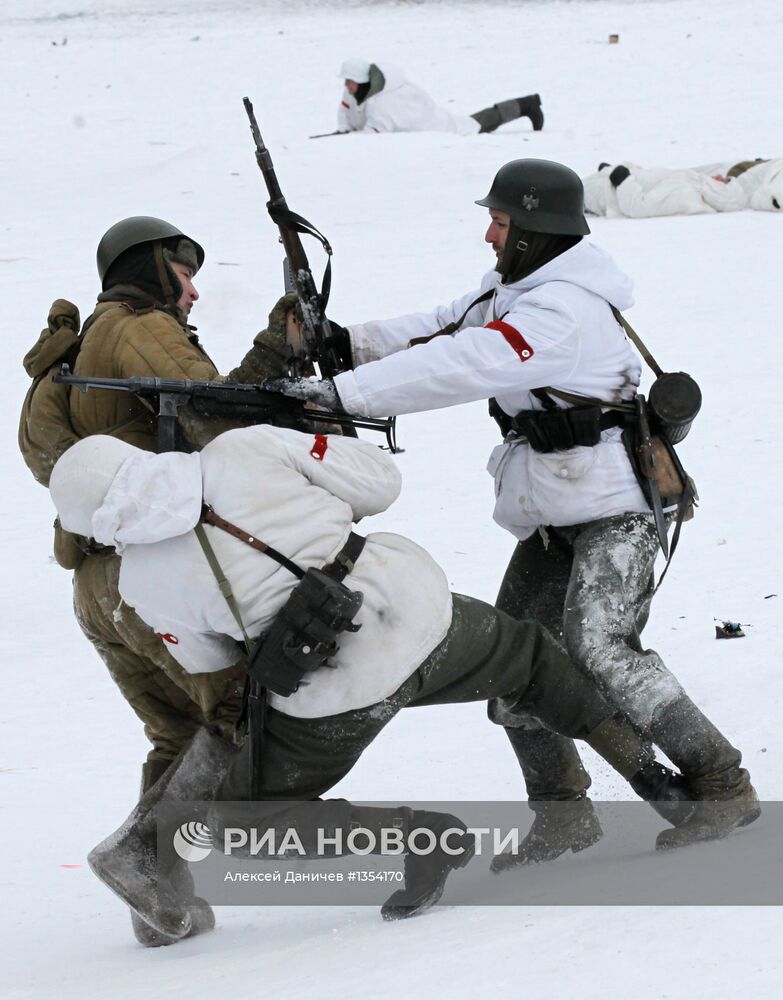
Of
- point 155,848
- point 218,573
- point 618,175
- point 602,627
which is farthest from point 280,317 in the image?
point 618,175

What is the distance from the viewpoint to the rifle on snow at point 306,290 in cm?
379

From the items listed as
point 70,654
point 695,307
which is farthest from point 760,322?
point 70,654

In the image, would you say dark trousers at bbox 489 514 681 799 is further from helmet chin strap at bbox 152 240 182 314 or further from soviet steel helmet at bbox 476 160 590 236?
helmet chin strap at bbox 152 240 182 314

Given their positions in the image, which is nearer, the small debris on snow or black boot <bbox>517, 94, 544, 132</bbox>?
the small debris on snow

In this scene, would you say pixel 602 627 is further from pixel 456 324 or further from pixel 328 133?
pixel 328 133

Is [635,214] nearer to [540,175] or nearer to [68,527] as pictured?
[540,175]

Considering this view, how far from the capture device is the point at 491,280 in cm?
389

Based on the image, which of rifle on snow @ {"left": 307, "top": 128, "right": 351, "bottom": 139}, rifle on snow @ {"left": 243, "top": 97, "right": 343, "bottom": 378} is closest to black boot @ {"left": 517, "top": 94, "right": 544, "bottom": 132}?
rifle on snow @ {"left": 307, "top": 128, "right": 351, "bottom": 139}

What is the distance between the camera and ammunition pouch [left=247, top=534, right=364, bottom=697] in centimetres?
301

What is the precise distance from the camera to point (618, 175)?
11062 mm

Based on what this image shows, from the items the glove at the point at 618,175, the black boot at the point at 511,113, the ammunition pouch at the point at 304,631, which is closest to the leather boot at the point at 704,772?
the ammunition pouch at the point at 304,631

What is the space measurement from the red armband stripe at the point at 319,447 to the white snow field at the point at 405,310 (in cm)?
99

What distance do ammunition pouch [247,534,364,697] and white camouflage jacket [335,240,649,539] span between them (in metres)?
0.50

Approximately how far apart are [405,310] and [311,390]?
5.74 m
